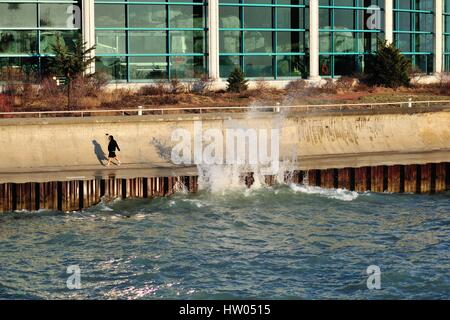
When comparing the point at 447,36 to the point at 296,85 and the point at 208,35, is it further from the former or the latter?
the point at 208,35

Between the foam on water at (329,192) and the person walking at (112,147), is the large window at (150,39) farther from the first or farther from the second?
the foam on water at (329,192)

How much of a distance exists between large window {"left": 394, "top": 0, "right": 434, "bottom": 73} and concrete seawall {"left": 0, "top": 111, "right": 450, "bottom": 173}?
74.1 feet

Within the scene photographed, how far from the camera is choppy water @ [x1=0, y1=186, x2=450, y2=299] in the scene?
28.7 meters

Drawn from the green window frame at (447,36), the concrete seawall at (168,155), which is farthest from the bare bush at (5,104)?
the green window frame at (447,36)

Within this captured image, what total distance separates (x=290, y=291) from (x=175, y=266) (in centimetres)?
447

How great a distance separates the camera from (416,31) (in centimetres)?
7600

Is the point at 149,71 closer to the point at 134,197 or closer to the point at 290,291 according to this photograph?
the point at 134,197

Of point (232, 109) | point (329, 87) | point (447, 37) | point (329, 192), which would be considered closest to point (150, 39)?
point (232, 109)

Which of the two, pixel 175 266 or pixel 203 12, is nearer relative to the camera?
pixel 175 266

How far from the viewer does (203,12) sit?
2562 inches

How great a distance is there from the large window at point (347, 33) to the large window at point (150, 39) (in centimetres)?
1004

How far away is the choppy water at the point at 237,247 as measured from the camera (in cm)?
2873
